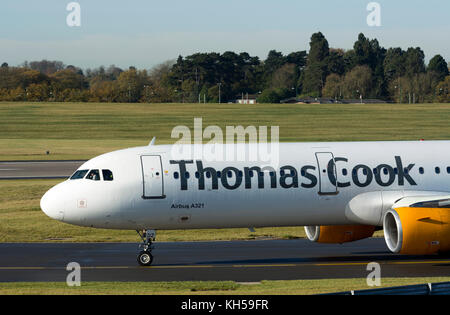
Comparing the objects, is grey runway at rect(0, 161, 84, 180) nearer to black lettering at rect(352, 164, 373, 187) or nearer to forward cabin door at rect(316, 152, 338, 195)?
forward cabin door at rect(316, 152, 338, 195)

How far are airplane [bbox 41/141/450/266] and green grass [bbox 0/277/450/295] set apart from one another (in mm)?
2835

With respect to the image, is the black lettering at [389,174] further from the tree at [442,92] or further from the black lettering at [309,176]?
the tree at [442,92]

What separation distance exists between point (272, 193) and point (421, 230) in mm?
4779

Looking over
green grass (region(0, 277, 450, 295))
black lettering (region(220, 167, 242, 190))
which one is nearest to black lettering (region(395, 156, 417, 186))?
green grass (region(0, 277, 450, 295))

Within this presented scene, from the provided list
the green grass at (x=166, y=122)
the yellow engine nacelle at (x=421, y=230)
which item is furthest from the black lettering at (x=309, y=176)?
the green grass at (x=166, y=122)

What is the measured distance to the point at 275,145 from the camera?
80.5 ft

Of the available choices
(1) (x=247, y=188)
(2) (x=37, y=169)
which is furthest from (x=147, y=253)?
(2) (x=37, y=169)

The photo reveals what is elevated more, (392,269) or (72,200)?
(72,200)

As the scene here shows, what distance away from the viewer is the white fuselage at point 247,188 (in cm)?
2294
